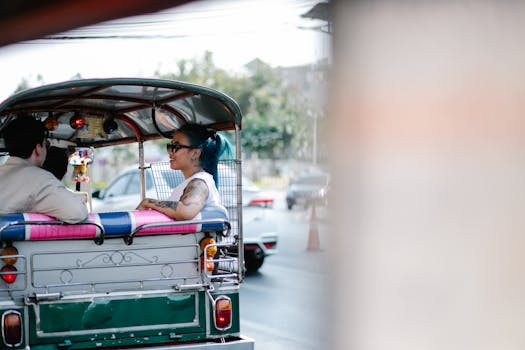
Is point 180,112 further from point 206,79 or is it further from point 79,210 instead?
point 206,79

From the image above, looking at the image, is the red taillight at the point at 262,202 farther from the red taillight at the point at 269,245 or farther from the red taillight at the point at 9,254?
the red taillight at the point at 9,254

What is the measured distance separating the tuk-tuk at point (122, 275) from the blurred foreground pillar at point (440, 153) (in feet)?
2.98

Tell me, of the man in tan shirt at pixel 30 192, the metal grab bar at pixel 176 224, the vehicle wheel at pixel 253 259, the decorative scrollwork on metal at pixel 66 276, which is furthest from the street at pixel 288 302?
the man in tan shirt at pixel 30 192

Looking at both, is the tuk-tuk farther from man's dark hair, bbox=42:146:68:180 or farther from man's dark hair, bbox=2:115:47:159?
man's dark hair, bbox=42:146:68:180

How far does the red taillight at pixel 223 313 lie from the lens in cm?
447

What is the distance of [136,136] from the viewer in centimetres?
639

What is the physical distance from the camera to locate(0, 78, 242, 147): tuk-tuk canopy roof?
4504mm

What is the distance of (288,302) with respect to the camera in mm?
8844

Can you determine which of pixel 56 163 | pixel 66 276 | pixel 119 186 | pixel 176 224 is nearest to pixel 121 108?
pixel 56 163

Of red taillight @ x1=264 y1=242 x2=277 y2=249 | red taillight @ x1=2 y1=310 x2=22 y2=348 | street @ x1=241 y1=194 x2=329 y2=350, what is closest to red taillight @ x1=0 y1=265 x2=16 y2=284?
red taillight @ x1=2 y1=310 x2=22 y2=348

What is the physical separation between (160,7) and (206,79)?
2821 centimetres

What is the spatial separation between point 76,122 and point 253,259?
18.4ft

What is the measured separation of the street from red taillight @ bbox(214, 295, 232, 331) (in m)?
2.27

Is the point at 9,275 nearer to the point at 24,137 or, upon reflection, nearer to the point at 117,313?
the point at 117,313
